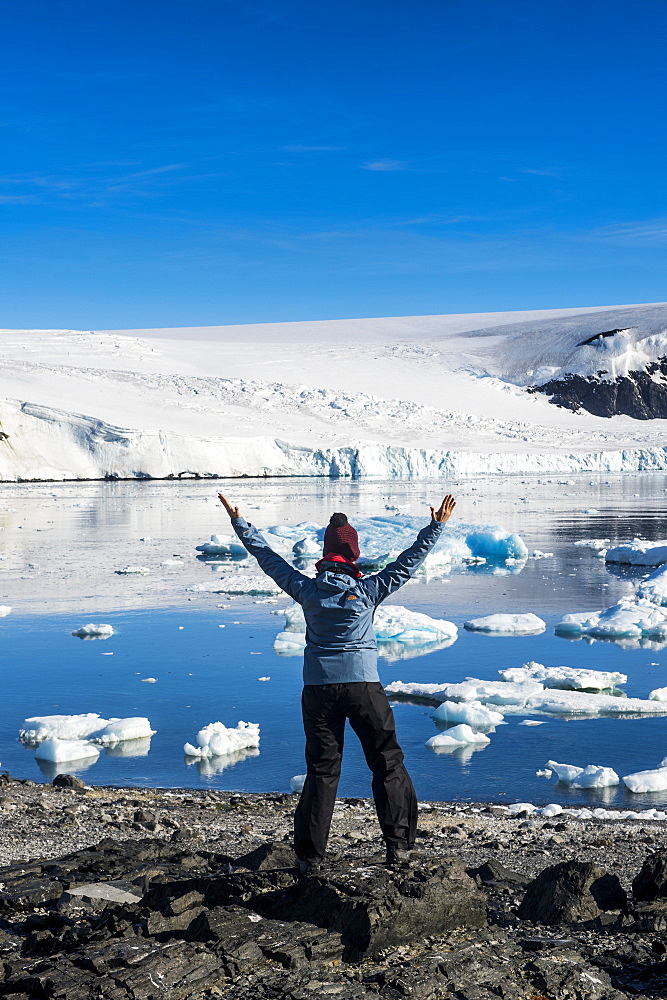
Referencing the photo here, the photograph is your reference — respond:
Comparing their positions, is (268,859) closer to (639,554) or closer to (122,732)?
(122,732)

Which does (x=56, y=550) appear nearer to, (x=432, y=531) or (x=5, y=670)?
(x=5, y=670)

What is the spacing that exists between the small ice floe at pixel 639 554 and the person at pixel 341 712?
11214mm

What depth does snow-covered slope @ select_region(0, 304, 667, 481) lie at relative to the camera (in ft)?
128

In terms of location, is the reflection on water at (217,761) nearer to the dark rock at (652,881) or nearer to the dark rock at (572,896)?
the dark rock at (572,896)

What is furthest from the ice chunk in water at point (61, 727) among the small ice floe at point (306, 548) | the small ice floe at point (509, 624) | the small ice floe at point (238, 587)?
the small ice floe at point (306, 548)

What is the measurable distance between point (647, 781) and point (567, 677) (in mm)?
2015

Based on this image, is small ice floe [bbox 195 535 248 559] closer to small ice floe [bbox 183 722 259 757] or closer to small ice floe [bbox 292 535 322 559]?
small ice floe [bbox 292 535 322 559]

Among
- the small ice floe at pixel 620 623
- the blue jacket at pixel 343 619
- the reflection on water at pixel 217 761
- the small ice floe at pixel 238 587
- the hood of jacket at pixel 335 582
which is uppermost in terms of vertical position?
the hood of jacket at pixel 335 582

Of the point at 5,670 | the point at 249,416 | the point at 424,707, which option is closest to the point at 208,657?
the point at 5,670

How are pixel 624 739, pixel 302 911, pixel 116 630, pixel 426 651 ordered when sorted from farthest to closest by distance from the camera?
pixel 116 630 < pixel 426 651 < pixel 624 739 < pixel 302 911

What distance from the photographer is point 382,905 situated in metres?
2.62

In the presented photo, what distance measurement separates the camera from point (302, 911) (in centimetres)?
271

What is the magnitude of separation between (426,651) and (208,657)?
6.09 ft

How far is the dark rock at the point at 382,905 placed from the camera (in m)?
2.57
